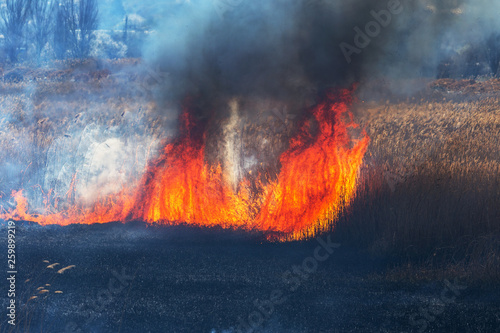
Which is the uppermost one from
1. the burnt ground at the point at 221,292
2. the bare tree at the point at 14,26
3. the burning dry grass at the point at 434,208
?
the bare tree at the point at 14,26

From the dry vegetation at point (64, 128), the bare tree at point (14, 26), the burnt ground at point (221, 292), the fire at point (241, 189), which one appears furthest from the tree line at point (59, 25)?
the burnt ground at point (221, 292)

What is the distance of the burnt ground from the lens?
7090 millimetres

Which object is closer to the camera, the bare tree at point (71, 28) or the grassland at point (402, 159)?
the grassland at point (402, 159)

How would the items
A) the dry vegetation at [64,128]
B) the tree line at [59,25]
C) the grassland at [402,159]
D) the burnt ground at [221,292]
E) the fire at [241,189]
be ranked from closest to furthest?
the burnt ground at [221,292] < the grassland at [402,159] < the fire at [241,189] < the dry vegetation at [64,128] < the tree line at [59,25]

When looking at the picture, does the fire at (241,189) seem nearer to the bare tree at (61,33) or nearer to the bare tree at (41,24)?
the bare tree at (61,33)

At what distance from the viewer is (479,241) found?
371 inches

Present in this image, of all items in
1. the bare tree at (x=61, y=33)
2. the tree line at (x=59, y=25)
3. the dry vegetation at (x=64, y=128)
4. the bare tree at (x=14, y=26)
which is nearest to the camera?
the dry vegetation at (x=64, y=128)

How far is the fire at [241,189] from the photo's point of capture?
11.5m

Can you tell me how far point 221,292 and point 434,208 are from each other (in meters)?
5.54

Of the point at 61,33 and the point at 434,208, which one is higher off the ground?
the point at 61,33

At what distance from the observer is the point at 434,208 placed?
10062 millimetres

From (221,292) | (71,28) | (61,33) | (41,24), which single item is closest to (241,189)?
(221,292)

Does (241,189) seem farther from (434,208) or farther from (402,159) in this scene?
(434,208)

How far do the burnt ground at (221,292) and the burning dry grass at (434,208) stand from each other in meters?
0.77
